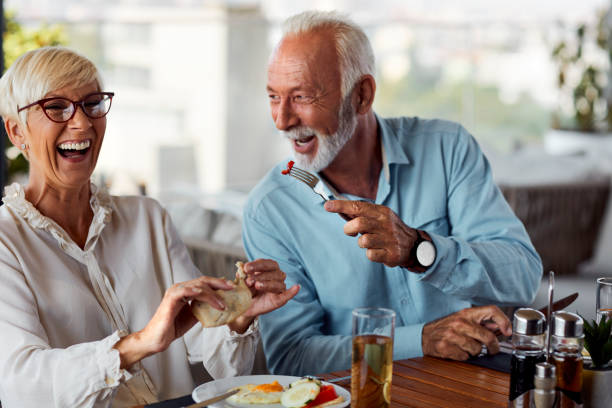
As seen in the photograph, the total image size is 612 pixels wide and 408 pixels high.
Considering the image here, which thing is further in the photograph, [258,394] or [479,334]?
[479,334]

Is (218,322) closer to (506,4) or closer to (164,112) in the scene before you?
(164,112)

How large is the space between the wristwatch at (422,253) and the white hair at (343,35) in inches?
21.1

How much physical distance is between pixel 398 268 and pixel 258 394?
2.77 feet

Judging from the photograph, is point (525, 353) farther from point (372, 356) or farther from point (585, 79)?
point (585, 79)

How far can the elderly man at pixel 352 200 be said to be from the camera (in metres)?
2.09

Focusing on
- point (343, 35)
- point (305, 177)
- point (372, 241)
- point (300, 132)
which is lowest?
point (372, 241)

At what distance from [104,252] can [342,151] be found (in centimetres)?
74

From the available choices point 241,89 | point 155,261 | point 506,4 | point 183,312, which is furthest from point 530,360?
point 506,4

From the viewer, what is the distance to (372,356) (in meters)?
1.33

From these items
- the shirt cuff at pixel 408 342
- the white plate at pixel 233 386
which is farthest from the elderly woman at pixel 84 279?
the shirt cuff at pixel 408 342

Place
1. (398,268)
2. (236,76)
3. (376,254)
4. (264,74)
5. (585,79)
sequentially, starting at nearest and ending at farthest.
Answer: (376,254) → (398,268) → (585,79) → (236,76) → (264,74)

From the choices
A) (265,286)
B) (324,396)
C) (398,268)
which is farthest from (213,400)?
(398,268)

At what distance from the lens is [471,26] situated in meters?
8.44

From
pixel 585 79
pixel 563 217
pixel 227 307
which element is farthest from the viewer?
pixel 585 79
